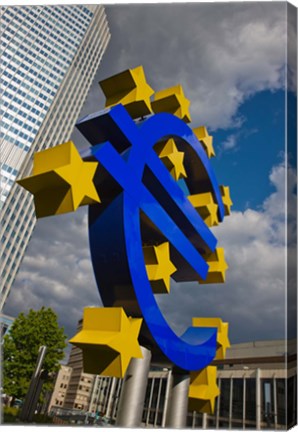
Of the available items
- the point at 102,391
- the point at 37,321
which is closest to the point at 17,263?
the point at 102,391

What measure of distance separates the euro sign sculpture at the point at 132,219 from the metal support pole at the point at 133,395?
32 centimetres

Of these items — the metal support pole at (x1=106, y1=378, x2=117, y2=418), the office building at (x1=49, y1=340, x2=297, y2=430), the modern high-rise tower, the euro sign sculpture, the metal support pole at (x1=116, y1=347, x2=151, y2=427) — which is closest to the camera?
the euro sign sculpture

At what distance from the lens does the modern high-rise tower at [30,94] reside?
137 feet

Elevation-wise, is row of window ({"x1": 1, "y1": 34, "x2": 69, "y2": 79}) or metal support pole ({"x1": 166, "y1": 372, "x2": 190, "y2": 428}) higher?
row of window ({"x1": 1, "y1": 34, "x2": 69, "y2": 79})

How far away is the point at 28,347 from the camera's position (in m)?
12.7

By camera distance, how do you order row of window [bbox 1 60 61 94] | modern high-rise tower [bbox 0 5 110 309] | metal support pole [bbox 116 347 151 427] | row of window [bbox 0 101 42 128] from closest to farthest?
metal support pole [bbox 116 347 151 427]
modern high-rise tower [bbox 0 5 110 309]
row of window [bbox 0 101 42 128]
row of window [bbox 1 60 61 94]

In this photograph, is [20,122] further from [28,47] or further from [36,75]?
[28,47]

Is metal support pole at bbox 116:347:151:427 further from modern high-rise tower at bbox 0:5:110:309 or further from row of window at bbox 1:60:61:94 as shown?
row of window at bbox 1:60:61:94

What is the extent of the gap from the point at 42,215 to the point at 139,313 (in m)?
1.53

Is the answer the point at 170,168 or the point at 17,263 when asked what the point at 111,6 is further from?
the point at 17,263

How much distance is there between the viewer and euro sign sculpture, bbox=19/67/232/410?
10.3 feet

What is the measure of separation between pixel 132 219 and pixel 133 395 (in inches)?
76.2

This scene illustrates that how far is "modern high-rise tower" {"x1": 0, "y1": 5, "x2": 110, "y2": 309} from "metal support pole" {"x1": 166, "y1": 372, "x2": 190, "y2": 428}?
35.2 metres

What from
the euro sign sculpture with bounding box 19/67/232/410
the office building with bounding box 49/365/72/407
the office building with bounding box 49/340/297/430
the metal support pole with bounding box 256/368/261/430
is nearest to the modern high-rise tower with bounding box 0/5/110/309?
the office building with bounding box 49/365/72/407
